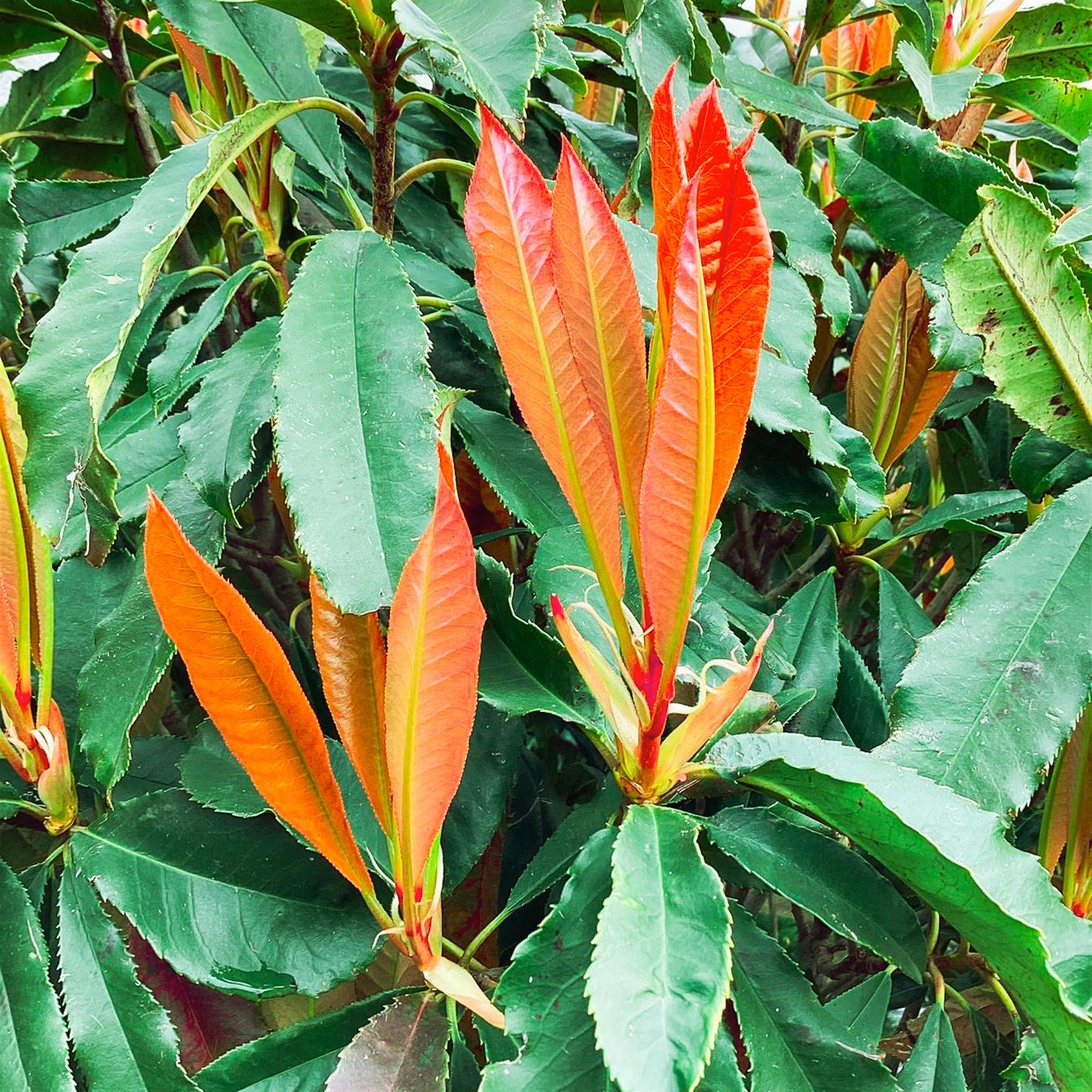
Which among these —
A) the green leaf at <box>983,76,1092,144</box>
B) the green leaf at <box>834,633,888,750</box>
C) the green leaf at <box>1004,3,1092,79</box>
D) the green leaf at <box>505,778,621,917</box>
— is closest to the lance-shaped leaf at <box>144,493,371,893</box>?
the green leaf at <box>505,778,621,917</box>

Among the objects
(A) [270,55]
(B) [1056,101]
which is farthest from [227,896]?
(B) [1056,101]

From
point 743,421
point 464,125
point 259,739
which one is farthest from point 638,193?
point 259,739

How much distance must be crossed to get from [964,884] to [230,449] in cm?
40

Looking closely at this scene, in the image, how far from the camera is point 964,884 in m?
0.35

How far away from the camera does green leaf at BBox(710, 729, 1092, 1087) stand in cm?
35

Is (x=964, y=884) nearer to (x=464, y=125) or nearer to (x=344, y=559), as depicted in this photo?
(x=344, y=559)

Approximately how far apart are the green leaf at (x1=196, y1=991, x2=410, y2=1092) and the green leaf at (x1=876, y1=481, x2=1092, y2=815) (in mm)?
287

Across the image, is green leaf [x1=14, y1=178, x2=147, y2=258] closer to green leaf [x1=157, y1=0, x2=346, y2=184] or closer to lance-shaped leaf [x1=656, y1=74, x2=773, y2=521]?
green leaf [x1=157, y1=0, x2=346, y2=184]

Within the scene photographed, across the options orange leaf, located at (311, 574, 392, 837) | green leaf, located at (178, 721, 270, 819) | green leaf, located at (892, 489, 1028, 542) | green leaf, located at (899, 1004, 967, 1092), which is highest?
orange leaf, located at (311, 574, 392, 837)

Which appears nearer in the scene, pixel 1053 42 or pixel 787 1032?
pixel 787 1032

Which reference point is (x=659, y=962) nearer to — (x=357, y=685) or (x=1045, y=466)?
(x=357, y=685)

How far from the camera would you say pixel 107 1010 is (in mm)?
484

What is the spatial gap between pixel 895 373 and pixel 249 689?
524 millimetres

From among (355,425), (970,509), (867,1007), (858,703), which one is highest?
(355,425)
